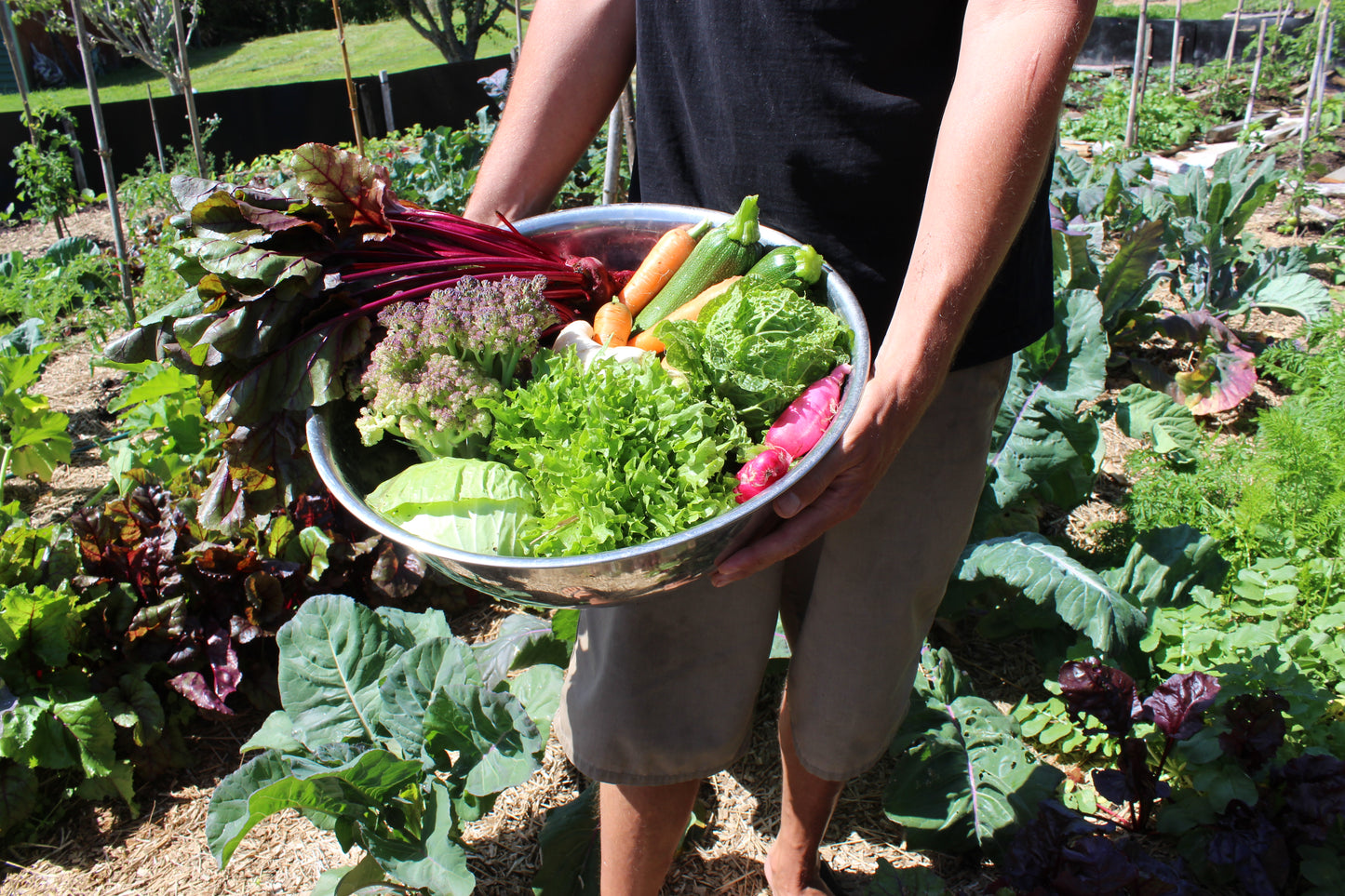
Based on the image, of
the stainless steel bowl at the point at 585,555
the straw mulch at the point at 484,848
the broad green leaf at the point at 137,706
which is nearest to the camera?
the stainless steel bowl at the point at 585,555

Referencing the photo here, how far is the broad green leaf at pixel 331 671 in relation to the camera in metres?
2.40

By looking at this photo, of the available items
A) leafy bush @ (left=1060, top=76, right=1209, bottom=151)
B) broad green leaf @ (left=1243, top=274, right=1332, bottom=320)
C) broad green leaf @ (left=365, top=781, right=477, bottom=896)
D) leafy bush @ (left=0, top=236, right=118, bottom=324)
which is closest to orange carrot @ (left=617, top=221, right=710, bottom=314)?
broad green leaf @ (left=365, top=781, right=477, bottom=896)

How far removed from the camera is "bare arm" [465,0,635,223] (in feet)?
6.11

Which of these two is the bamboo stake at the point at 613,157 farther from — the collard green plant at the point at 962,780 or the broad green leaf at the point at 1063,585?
the collard green plant at the point at 962,780

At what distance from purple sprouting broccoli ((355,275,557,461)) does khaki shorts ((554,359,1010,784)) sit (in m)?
0.53

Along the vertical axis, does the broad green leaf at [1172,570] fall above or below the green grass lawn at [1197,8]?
below

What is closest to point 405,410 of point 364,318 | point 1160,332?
point 364,318

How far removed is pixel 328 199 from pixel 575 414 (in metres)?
0.64

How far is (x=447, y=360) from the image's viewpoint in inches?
55.3

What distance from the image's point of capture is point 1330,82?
1241 centimetres

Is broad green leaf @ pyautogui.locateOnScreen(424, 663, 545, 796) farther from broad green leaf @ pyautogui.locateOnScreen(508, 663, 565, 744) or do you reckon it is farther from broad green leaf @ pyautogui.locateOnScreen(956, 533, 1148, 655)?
broad green leaf @ pyautogui.locateOnScreen(956, 533, 1148, 655)

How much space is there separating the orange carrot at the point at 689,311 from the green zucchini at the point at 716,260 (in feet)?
0.05

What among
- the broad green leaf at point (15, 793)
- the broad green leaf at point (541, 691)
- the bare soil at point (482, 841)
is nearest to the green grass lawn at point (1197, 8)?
the bare soil at point (482, 841)

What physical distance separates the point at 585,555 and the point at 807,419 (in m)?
0.44
